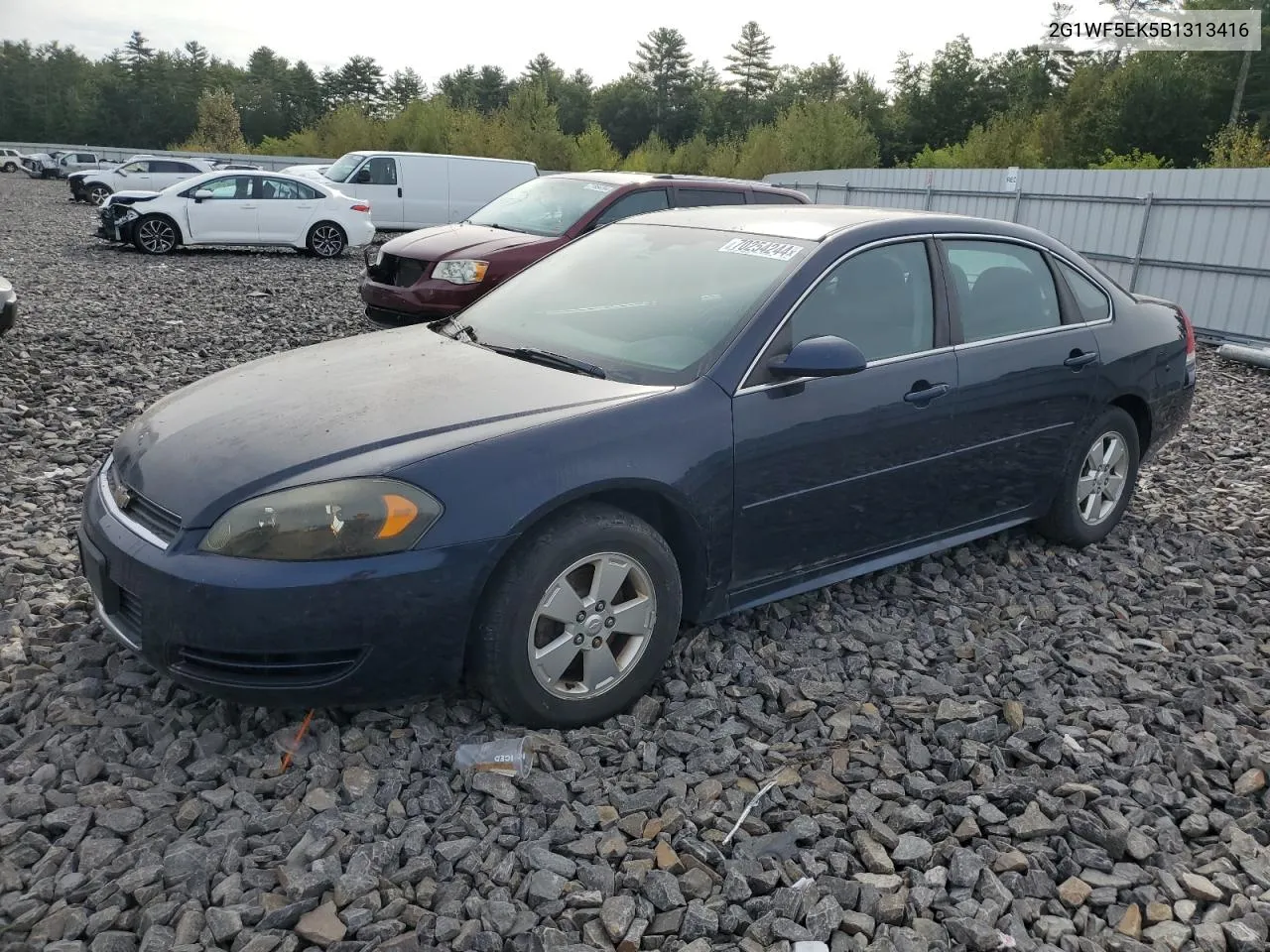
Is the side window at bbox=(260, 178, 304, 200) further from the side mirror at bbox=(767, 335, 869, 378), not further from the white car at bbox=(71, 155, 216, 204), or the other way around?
the side mirror at bbox=(767, 335, 869, 378)

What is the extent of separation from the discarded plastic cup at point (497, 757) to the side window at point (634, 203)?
7228 millimetres

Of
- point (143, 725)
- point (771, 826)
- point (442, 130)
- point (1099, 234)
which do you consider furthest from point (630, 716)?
point (442, 130)

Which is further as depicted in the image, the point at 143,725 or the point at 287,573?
the point at 143,725

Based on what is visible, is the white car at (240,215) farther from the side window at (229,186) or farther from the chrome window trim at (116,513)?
the chrome window trim at (116,513)

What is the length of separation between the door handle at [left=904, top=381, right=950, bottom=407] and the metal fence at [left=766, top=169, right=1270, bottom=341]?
385 inches

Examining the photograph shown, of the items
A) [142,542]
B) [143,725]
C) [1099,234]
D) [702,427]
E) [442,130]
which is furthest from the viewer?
[442,130]

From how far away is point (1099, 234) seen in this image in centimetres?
1438

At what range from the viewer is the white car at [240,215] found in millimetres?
16328

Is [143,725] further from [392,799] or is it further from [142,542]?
[392,799]

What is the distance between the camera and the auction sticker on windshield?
13.0 ft

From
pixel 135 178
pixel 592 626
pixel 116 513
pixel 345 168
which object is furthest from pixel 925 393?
pixel 135 178

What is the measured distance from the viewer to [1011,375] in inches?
174

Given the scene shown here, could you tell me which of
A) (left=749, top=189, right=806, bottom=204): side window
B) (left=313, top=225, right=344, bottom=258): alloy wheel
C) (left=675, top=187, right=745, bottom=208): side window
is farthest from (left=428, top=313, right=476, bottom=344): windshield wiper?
(left=313, top=225, right=344, bottom=258): alloy wheel

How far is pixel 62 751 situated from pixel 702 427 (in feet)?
7.17
